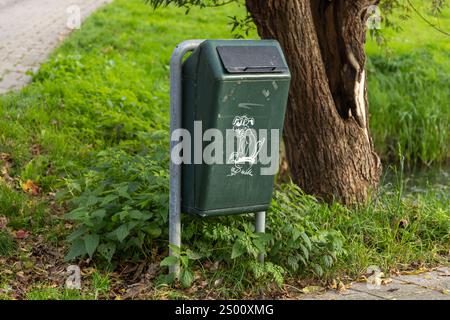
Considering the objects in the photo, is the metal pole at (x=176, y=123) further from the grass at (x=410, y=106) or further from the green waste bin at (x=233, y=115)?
the grass at (x=410, y=106)

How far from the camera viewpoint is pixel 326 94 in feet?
19.9

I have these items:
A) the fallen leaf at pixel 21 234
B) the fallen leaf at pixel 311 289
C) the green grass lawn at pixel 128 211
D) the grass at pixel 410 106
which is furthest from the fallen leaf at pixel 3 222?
the grass at pixel 410 106

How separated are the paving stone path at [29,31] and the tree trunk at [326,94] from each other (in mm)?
3831

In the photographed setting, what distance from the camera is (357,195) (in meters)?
6.15

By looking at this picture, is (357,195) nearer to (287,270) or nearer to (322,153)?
(322,153)

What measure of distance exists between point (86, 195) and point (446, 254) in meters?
2.47

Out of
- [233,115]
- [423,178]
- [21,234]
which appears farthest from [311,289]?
[423,178]

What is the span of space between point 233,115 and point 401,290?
4.83ft

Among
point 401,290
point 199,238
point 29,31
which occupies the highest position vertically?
point 199,238

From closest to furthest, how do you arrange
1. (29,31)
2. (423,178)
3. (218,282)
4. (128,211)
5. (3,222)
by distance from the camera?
(218,282) → (128,211) → (3,222) → (423,178) → (29,31)

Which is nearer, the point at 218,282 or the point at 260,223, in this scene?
the point at 218,282

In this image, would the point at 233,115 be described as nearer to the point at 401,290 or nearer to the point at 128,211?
the point at 128,211

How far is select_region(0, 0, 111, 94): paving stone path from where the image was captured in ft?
31.4

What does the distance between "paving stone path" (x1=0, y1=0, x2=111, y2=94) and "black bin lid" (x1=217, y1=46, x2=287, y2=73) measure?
4864 mm
